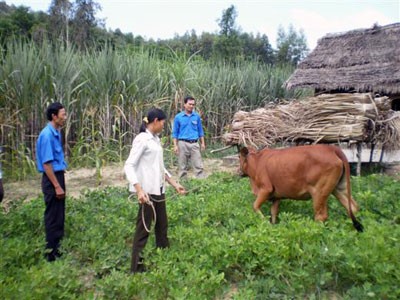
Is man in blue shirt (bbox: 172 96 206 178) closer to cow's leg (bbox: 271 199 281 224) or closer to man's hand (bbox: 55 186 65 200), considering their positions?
cow's leg (bbox: 271 199 281 224)

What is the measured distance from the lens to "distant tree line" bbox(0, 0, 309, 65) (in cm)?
2505

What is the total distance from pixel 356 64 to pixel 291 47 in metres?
39.5

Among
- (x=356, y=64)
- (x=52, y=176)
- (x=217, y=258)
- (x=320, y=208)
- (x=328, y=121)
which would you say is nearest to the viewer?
(x=217, y=258)

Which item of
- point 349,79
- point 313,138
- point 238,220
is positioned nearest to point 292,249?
point 238,220

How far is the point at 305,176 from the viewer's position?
507cm

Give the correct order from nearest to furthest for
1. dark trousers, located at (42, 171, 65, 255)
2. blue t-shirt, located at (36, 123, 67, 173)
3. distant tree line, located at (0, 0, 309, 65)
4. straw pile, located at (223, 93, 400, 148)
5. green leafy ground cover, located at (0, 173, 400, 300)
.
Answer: green leafy ground cover, located at (0, 173, 400, 300) < blue t-shirt, located at (36, 123, 67, 173) < dark trousers, located at (42, 171, 65, 255) < straw pile, located at (223, 93, 400, 148) < distant tree line, located at (0, 0, 309, 65)

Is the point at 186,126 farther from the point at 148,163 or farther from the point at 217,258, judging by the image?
the point at 217,258

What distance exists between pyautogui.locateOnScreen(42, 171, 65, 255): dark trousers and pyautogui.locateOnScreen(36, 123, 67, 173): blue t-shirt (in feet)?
0.41

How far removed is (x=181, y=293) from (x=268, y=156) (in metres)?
2.83

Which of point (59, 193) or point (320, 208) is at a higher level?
point (59, 193)

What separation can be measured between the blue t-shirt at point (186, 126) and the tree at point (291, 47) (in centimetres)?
3300

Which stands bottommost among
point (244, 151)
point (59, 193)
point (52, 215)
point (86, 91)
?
point (52, 215)

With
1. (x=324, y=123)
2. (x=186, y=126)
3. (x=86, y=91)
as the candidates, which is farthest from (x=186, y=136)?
(x=86, y=91)

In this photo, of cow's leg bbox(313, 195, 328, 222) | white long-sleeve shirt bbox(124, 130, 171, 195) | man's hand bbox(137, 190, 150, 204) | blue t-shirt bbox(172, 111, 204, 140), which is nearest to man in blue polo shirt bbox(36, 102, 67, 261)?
white long-sleeve shirt bbox(124, 130, 171, 195)
